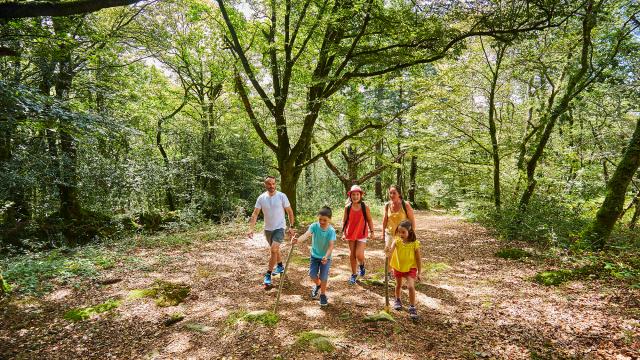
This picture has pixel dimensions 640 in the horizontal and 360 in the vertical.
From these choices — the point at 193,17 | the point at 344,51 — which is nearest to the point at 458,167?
the point at 344,51

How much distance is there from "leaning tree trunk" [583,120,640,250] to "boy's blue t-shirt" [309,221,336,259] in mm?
6236

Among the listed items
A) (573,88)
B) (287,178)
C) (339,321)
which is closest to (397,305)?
(339,321)

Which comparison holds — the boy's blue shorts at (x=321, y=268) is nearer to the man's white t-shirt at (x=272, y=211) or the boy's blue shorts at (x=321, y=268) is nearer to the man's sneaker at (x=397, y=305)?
the man's sneaker at (x=397, y=305)

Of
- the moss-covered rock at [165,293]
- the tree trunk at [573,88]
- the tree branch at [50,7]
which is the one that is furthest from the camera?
the tree trunk at [573,88]

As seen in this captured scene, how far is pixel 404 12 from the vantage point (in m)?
8.98

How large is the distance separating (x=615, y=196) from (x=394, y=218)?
513 centimetres

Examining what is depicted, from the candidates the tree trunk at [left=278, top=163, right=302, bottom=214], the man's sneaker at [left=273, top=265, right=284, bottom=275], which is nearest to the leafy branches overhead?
the tree trunk at [left=278, top=163, right=302, bottom=214]

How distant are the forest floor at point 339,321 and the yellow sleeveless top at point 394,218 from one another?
1244 millimetres

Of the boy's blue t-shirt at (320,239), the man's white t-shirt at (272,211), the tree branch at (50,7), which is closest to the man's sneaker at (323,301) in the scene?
the boy's blue t-shirt at (320,239)

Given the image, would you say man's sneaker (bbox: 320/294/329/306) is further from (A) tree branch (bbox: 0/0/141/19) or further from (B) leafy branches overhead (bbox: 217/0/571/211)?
(B) leafy branches overhead (bbox: 217/0/571/211)

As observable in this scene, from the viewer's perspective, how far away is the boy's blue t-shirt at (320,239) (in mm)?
5375

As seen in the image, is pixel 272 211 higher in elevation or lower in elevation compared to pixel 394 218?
higher

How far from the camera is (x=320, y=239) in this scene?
540 centimetres

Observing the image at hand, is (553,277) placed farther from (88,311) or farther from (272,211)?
(88,311)
